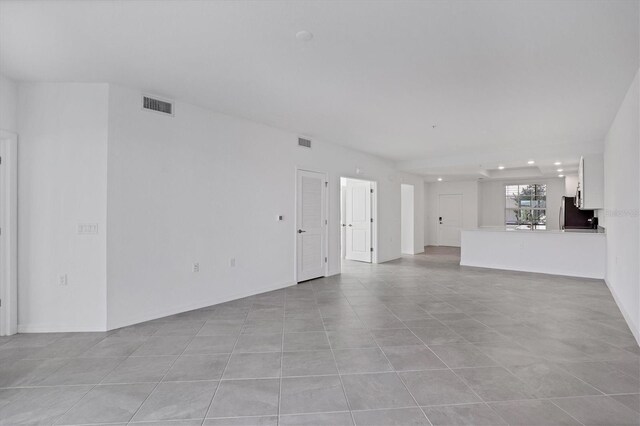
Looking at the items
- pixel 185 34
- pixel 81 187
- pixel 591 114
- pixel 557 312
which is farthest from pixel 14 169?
pixel 591 114

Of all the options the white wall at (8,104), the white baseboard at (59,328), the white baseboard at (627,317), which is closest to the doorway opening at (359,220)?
the white baseboard at (627,317)

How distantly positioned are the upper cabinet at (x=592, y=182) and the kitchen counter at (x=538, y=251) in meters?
0.68

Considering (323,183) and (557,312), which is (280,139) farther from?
(557,312)

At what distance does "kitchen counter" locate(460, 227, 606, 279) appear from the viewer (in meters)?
6.25

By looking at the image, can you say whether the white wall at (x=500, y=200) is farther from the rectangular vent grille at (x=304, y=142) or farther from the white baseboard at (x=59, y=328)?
the white baseboard at (x=59, y=328)

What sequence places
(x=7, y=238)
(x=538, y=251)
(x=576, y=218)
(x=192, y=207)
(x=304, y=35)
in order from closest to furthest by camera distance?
(x=304, y=35) < (x=7, y=238) < (x=192, y=207) < (x=538, y=251) < (x=576, y=218)

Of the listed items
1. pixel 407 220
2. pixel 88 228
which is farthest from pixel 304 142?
pixel 407 220

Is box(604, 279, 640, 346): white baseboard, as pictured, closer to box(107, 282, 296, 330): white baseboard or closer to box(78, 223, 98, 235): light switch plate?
box(107, 282, 296, 330): white baseboard

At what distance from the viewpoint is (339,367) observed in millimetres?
2666

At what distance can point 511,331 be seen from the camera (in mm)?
3477

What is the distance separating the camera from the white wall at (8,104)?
3354 mm

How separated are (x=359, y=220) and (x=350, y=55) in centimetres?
564

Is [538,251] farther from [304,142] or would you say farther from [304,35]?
[304,35]

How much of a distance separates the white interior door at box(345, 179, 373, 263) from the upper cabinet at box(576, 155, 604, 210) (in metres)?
4.20
